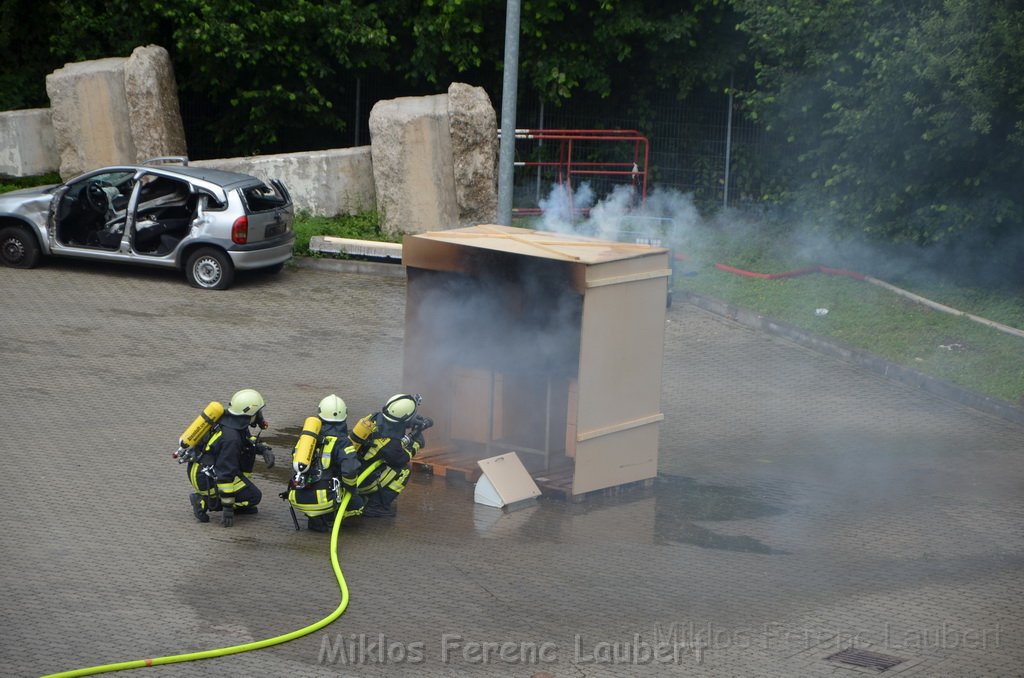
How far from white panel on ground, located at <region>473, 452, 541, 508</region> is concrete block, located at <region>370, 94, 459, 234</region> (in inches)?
359

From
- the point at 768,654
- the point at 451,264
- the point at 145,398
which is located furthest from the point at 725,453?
the point at 145,398

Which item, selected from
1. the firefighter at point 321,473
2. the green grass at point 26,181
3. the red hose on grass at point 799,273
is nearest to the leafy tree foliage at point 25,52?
the green grass at point 26,181

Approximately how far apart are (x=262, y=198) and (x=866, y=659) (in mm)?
10889

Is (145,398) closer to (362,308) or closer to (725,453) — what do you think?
(362,308)

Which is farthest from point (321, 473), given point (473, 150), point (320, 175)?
point (320, 175)

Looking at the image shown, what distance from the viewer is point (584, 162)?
2205cm

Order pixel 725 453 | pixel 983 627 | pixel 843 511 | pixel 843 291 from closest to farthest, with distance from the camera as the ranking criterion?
pixel 983 627 < pixel 843 511 < pixel 725 453 < pixel 843 291

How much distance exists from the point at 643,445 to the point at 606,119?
550 inches

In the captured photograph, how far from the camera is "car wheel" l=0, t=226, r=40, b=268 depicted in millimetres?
15992

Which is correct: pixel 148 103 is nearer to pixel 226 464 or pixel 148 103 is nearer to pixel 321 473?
pixel 226 464

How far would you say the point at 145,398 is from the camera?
11617mm

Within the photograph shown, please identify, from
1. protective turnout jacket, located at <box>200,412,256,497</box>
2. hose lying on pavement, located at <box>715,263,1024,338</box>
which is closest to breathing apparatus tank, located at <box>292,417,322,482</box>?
protective turnout jacket, located at <box>200,412,256,497</box>

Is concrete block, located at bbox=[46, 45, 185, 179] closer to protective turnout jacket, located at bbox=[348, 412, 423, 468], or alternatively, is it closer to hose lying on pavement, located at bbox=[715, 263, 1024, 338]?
hose lying on pavement, located at bbox=[715, 263, 1024, 338]

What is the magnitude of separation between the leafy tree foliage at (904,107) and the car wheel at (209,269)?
8434 mm
